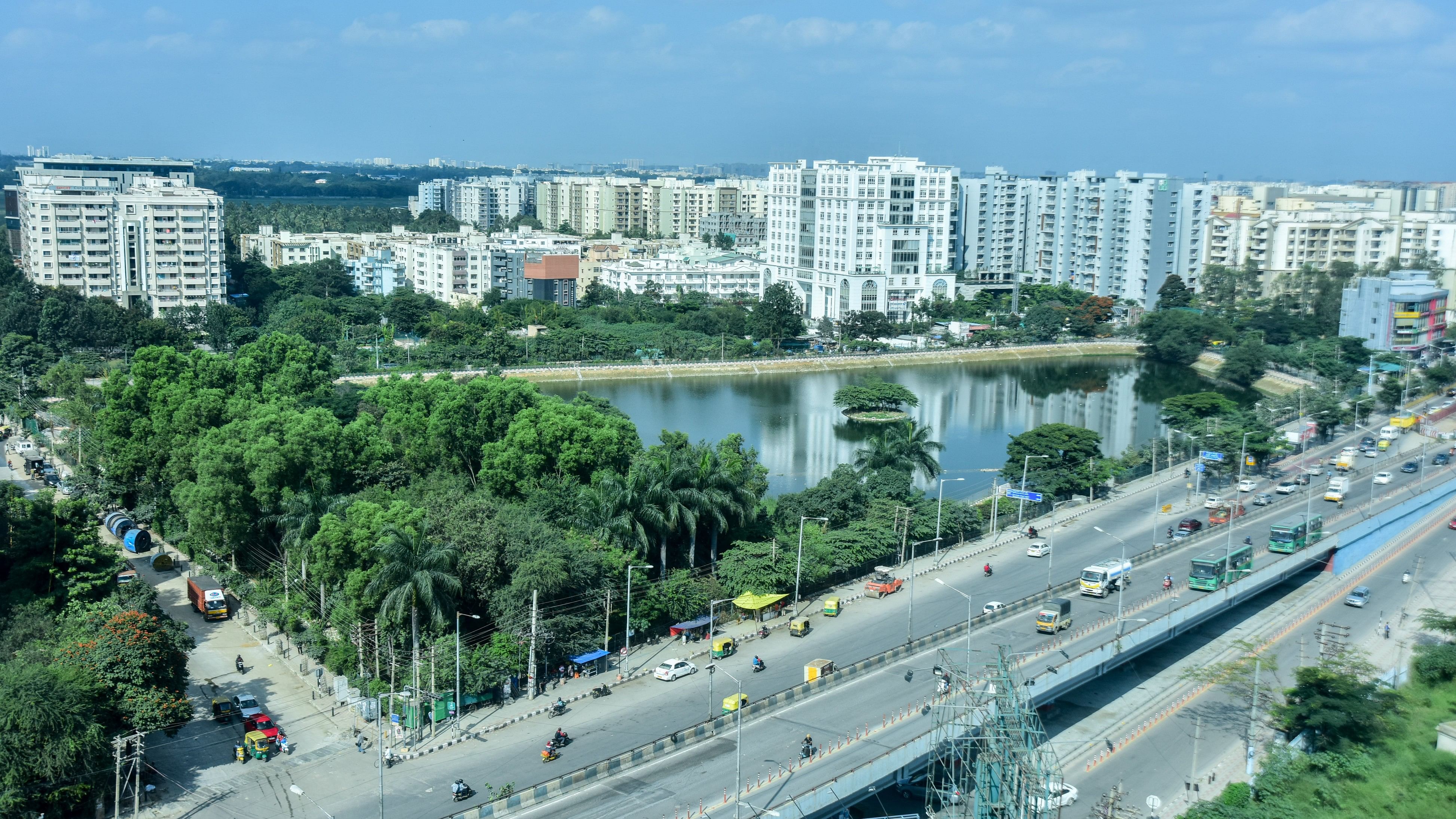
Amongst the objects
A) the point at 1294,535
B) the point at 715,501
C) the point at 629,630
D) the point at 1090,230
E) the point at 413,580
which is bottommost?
the point at 629,630

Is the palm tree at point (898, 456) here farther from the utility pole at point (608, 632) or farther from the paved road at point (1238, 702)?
the utility pole at point (608, 632)

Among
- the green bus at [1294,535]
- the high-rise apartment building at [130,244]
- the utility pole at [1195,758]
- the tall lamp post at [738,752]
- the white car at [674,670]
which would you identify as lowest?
the utility pole at [1195,758]

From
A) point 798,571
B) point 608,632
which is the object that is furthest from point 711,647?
point 798,571

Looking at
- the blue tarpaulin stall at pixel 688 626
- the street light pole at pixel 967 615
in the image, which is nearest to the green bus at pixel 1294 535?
the street light pole at pixel 967 615

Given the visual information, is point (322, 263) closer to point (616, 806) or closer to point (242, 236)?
point (242, 236)

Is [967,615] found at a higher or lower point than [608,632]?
lower

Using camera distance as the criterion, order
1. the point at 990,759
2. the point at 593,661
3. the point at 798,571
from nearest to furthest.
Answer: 1. the point at 990,759
2. the point at 593,661
3. the point at 798,571

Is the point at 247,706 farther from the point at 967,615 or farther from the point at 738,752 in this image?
the point at 967,615
